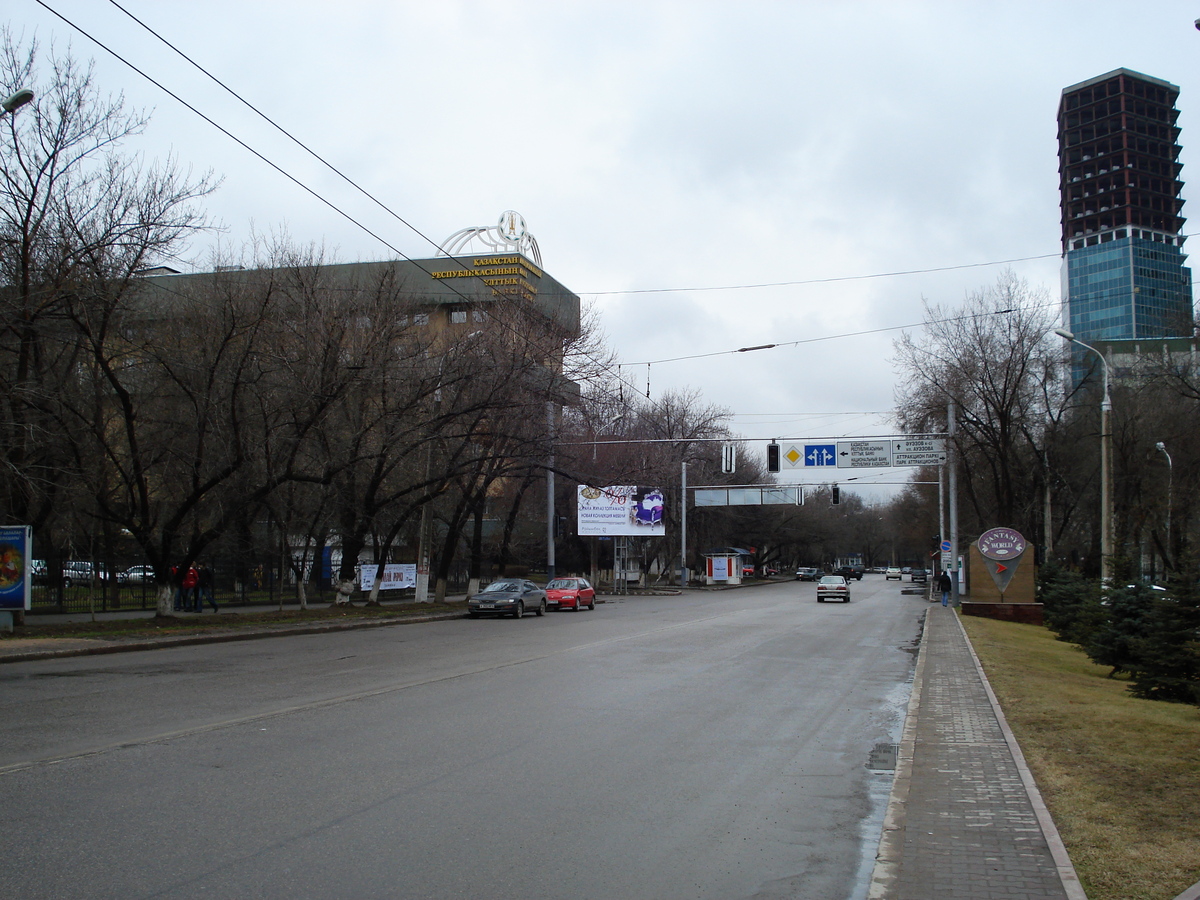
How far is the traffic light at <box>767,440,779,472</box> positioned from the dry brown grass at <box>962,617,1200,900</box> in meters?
20.5

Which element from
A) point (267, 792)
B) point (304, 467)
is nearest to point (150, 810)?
point (267, 792)

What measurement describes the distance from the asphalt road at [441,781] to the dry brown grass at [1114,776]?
1.36 metres

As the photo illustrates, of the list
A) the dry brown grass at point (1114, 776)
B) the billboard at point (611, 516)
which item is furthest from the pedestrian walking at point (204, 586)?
the dry brown grass at point (1114, 776)

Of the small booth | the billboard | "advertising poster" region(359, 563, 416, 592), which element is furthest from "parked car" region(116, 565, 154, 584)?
the small booth

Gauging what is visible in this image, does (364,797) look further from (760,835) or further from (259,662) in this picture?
(259,662)

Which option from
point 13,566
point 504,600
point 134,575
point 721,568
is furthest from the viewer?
point 721,568

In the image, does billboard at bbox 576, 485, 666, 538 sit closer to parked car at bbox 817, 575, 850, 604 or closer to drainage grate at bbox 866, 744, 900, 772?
parked car at bbox 817, 575, 850, 604

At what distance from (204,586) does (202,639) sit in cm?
1263

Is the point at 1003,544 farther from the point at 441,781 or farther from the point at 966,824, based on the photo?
the point at 441,781

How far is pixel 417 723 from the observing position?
10.2 m

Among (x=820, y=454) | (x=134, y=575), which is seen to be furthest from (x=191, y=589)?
(x=820, y=454)

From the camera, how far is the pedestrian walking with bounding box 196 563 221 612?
31.7m

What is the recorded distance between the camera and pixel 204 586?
3300cm

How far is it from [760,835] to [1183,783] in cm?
379
